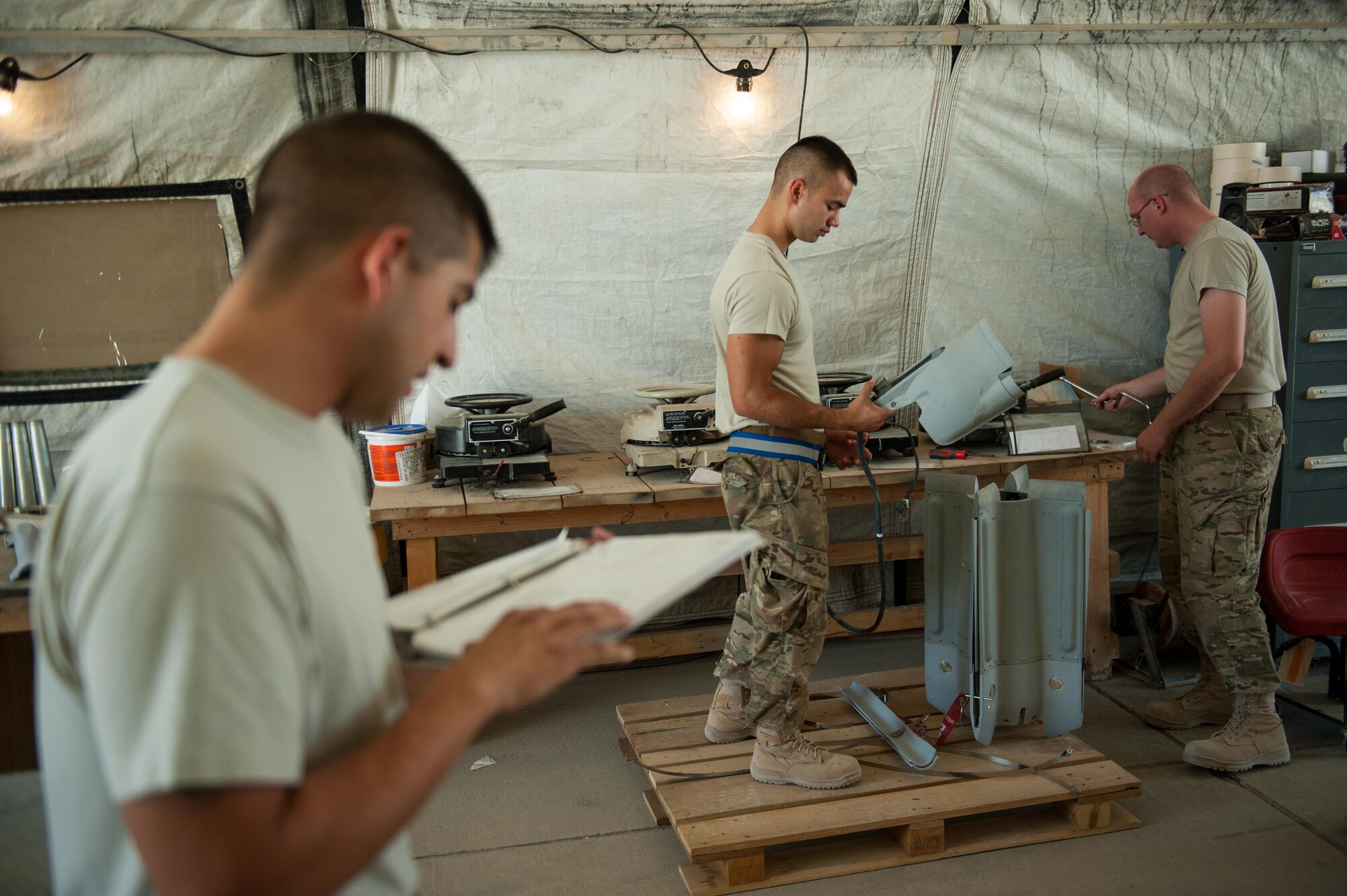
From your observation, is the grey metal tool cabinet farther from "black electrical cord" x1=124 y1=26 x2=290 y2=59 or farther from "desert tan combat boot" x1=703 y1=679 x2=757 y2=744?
"black electrical cord" x1=124 y1=26 x2=290 y2=59

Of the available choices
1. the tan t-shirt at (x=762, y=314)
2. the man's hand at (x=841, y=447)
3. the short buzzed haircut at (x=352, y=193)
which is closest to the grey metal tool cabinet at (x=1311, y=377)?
the man's hand at (x=841, y=447)

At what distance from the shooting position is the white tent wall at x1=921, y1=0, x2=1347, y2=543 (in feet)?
14.0

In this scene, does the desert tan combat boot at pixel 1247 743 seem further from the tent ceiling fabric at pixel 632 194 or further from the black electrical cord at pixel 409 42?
the black electrical cord at pixel 409 42

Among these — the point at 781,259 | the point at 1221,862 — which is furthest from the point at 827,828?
the point at 781,259

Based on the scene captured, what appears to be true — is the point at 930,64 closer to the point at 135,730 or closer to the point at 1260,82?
the point at 1260,82

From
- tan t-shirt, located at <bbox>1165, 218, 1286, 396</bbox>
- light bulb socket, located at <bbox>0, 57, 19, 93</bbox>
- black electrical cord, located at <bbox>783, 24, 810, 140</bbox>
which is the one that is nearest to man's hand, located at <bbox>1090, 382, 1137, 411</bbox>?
tan t-shirt, located at <bbox>1165, 218, 1286, 396</bbox>

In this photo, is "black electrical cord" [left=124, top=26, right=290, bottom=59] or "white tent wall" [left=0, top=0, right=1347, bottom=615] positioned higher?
"black electrical cord" [left=124, top=26, right=290, bottom=59]

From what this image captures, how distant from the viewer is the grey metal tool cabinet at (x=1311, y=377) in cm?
399

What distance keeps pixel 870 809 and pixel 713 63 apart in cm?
287

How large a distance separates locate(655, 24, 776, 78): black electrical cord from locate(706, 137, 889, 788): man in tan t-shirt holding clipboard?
1200mm

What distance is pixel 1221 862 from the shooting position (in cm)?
265

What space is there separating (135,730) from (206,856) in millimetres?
99

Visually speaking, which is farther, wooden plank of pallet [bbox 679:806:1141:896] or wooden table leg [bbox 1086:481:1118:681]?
wooden table leg [bbox 1086:481:1118:681]

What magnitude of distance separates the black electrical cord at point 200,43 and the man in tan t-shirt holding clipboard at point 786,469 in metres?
2.03
